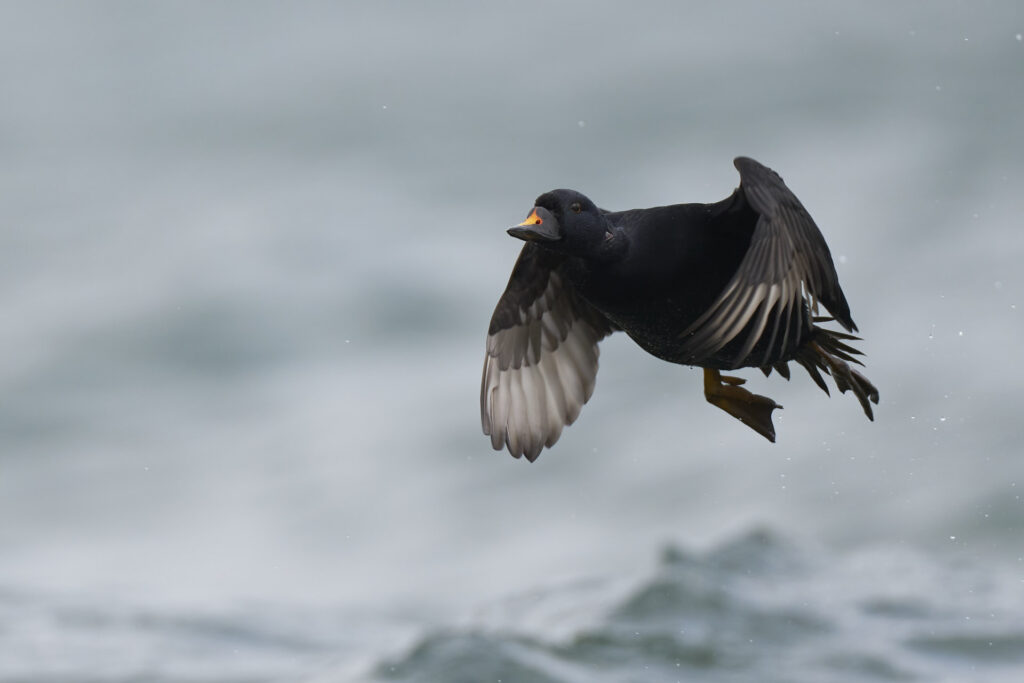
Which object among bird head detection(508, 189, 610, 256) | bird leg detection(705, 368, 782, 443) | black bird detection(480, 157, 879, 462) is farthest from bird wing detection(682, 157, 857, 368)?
bird leg detection(705, 368, 782, 443)

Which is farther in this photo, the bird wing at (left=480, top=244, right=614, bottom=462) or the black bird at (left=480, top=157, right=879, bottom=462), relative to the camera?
the bird wing at (left=480, top=244, right=614, bottom=462)

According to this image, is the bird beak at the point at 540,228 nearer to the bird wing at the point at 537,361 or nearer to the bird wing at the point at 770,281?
the bird wing at the point at 770,281

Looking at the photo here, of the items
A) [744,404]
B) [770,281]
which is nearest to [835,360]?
[744,404]

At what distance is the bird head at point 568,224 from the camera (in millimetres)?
5578

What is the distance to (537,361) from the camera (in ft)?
22.8

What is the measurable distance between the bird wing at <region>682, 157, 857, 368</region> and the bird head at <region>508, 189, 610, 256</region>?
500mm

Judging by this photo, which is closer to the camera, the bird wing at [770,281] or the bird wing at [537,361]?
the bird wing at [770,281]

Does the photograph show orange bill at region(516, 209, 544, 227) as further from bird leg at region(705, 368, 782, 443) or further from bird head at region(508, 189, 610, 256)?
bird leg at region(705, 368, 782, 443)

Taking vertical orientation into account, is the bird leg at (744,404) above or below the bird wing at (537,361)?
below

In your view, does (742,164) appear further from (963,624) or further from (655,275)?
(963,624)

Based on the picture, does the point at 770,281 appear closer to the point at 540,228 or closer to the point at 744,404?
the point at 540,228

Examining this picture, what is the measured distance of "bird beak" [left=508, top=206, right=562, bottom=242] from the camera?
5.48 m

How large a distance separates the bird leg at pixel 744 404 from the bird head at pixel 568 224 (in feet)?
4.04

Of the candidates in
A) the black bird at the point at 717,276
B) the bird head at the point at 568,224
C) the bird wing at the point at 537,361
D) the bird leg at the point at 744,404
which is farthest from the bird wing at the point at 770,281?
the bird wing at the point at 537,361
